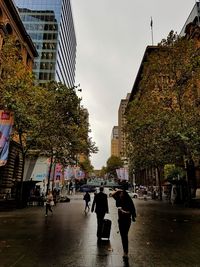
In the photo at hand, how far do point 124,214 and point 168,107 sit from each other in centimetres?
2309

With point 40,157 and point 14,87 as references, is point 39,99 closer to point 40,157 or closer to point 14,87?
point 14,87

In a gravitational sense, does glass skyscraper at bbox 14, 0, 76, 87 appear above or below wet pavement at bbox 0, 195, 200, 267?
above

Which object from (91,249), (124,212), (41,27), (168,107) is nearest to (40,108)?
(168,107)

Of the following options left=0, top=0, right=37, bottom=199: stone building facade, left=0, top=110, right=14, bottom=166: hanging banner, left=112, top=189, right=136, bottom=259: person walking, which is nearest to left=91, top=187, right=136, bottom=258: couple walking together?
left=112, top=189, right=136, bottom=259: person walking

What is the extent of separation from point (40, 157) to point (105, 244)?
25.7 meters

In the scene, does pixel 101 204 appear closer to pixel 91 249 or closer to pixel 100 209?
pixel 100 209

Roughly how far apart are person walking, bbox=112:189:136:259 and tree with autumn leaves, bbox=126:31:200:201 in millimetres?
15866

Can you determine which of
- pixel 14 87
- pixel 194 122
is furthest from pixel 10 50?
pixel 194 122

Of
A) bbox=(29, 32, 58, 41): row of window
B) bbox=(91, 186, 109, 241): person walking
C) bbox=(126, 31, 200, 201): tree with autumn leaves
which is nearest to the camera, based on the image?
bbox=(91, 186, 109, 241): person walking

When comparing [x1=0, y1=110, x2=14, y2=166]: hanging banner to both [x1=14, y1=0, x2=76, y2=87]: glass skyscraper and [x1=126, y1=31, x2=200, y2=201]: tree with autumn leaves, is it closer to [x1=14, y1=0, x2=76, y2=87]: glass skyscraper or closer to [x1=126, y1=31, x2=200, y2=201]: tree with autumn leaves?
[x1=126, y1=31, x2=200, y2=201]: tree with autumn leaves

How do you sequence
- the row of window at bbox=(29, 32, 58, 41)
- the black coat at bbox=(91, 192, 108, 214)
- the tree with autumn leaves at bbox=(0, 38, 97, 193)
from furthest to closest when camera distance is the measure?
1. the row of window at bbox=(29, 32, 58, 41)
2. the tree with autumn leaves at bbox=(0, 38, 97, 193)
3. the black coat at bbox=(91, 192, 108, 214)

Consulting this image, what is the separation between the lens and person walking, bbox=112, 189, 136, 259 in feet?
23.1

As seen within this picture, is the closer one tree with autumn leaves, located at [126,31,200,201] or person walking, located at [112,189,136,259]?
person walking, located at [112,189,136,259]

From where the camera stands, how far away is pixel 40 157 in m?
33.3
